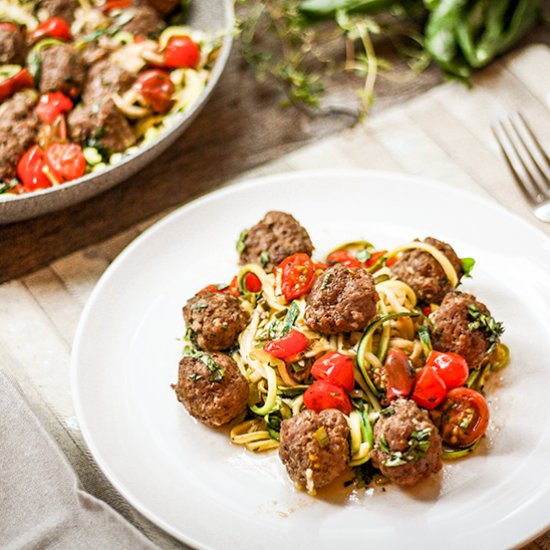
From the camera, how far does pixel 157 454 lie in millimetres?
4172

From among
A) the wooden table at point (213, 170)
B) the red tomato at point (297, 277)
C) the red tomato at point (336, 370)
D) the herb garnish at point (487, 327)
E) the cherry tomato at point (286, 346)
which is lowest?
the wooden table at point (213, 170)

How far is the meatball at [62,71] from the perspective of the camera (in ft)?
19.6

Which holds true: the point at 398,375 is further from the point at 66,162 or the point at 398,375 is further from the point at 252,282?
the point at 66,162

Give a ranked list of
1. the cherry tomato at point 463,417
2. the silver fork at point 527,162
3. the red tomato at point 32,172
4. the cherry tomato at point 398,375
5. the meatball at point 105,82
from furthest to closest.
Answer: the meatball at point 105,82
the silver fork at point 527,162
the red tomato at point 32,172
the cherry tomato at point 398,375
the cherry tomato at point 463,417

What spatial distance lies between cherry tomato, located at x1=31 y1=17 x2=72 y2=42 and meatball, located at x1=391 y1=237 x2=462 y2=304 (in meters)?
3.51

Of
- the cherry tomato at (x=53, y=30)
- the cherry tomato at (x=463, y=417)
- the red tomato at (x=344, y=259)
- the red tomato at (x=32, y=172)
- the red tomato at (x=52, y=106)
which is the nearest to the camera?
the cherry tomato at (x=463, y=417)

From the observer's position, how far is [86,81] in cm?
611

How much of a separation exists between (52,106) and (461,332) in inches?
136

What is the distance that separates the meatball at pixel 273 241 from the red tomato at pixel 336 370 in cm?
80

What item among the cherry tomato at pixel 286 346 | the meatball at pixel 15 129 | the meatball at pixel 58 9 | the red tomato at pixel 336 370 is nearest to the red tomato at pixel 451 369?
the red tomato at pixel 336 370

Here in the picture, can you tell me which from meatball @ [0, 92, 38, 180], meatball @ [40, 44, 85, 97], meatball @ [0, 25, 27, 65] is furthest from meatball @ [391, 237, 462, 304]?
meatball @ [0, 25, 27, 65]

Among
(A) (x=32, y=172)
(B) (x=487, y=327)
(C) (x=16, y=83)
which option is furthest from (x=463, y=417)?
(C) (x=16, y=83)

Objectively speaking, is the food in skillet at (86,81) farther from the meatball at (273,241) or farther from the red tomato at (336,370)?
the red tomato at (336,370)

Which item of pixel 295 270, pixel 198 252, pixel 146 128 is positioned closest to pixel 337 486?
pixel 295 270
